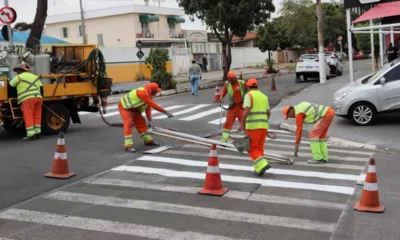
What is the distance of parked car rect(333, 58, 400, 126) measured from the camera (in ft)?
42.1

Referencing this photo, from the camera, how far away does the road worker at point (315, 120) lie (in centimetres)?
887

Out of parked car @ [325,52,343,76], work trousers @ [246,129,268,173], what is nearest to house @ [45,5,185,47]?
parked car @ [325,52,343,76]

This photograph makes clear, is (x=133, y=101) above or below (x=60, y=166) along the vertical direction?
above

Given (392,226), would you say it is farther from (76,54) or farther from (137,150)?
(76,54)

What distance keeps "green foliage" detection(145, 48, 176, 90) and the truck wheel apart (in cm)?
1263

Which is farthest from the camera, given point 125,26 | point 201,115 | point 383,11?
point 125,26

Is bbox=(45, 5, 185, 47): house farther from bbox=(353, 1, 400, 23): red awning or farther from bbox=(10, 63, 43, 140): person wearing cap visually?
bbox=(10, 63, 43, 140): person wearing cap

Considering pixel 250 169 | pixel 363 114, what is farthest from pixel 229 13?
pixel 250 169

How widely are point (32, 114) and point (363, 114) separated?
822cm

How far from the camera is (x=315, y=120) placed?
904 centimetres

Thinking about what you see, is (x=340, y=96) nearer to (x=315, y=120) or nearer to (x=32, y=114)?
(x=315, y=120)

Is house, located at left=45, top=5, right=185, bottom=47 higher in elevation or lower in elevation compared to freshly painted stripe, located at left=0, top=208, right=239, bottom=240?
higher

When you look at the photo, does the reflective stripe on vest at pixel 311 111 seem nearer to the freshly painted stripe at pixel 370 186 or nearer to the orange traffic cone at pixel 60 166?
the freshly painted stripe at pixel 370 186

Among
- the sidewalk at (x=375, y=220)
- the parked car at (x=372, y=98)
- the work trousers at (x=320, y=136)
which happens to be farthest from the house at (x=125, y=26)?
the sidewalk at (x=375, y=220)
